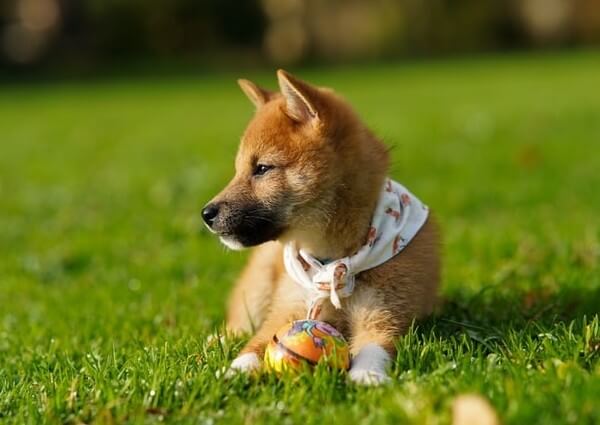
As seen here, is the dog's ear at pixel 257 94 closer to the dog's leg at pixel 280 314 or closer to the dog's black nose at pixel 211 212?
the dog's black nose at pixel 211 212

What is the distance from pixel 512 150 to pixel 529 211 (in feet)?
9.05

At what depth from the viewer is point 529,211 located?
23.2ft

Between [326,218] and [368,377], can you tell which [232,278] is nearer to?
[326,218]

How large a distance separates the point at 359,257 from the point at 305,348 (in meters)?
0.60

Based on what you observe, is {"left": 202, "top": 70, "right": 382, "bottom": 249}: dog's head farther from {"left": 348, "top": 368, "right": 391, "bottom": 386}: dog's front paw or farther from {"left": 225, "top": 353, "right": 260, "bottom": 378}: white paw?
{"left": 348, "top": 368, "right": 391, "bottom": 386}: dog's front paw

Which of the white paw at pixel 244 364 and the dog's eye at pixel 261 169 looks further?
the dog's eye at pixel 261 169

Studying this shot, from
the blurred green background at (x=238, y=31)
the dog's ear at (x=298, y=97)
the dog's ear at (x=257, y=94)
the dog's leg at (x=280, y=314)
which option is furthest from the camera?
the blurred green background at (x=238, y=31)

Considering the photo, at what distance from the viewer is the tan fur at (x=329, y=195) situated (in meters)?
3.98

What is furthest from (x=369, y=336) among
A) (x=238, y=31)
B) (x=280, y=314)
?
(x=238, y=31)

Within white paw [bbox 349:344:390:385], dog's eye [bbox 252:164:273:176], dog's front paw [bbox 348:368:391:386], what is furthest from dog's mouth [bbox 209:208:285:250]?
dog's front paw [bbox 348:368:391:386]

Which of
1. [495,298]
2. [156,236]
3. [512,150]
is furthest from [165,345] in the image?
[512,150]

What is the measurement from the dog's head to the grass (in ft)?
1.78

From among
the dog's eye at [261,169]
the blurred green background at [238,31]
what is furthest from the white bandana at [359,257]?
the blurred green background at [238,31]

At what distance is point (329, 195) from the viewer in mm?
4008
